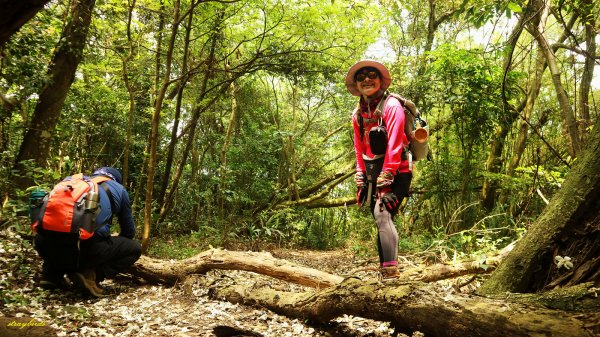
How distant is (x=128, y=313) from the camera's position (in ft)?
12.0

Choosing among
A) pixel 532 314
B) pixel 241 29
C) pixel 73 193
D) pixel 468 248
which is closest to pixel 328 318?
pixel 532 314

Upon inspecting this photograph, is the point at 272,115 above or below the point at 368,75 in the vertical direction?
above

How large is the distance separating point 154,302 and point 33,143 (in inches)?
115

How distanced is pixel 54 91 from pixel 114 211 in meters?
2.32

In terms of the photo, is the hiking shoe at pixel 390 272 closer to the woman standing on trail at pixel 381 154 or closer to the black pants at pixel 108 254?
the woman standing on trail at pixel 381 154

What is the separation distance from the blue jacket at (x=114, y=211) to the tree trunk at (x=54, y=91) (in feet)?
5.23

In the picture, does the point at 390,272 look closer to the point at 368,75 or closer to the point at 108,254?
the point at 368,75

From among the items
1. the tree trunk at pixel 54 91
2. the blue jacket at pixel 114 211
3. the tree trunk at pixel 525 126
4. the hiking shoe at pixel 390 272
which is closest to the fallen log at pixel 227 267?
the blue jacket at pixel 114 211

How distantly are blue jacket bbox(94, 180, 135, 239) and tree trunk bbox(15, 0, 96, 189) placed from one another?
5.23 ft

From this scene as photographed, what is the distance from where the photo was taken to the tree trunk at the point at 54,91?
→ 5.04m

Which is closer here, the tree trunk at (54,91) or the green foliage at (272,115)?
the tree trunk at (54,91)

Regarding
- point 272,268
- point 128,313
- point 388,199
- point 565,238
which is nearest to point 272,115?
point 272,268

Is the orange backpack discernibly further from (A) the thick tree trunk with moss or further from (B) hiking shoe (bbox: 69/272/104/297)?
(A) the thick tree trunk with moss

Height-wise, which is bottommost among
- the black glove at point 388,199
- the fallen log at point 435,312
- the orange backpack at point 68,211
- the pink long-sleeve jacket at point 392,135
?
the fallen log at point 435,312
